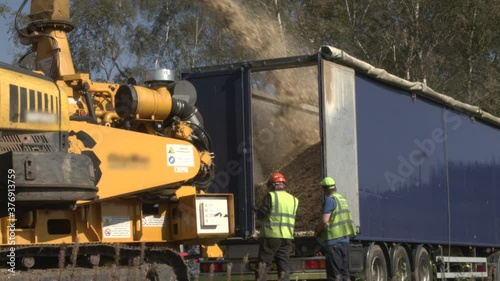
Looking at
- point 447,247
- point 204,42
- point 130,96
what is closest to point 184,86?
point 130,96

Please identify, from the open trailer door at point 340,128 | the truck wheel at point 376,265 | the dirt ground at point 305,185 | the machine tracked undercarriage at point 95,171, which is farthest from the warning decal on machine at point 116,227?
the truck wheel at point 376,265

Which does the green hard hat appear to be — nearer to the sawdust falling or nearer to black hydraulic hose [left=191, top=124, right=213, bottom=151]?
black hydraulic hose [left=191, top=124, right=213, bottom=151]

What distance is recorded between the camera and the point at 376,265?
13.7 m

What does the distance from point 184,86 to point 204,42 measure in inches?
921

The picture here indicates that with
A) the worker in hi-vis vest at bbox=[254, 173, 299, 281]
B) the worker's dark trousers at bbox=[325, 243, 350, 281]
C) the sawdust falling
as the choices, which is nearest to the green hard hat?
the worker in hi-vis vest at bbox=[254, 173, 299, 281]

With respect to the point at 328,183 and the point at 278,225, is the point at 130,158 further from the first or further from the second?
the point at 328,183

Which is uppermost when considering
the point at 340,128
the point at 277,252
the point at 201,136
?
the point at 340,128

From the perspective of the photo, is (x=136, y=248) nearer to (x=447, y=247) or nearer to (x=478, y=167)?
(x=447, y=247)

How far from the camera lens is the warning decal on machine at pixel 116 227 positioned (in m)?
10.2

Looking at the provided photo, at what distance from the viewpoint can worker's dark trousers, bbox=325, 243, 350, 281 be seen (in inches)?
486

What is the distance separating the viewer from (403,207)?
14719 mm

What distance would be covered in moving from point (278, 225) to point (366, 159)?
2.09 metres

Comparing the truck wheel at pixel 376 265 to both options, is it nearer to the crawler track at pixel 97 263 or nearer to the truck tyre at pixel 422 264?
the truck tyre at pixel 422 264

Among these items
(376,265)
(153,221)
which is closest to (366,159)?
(376,265)
